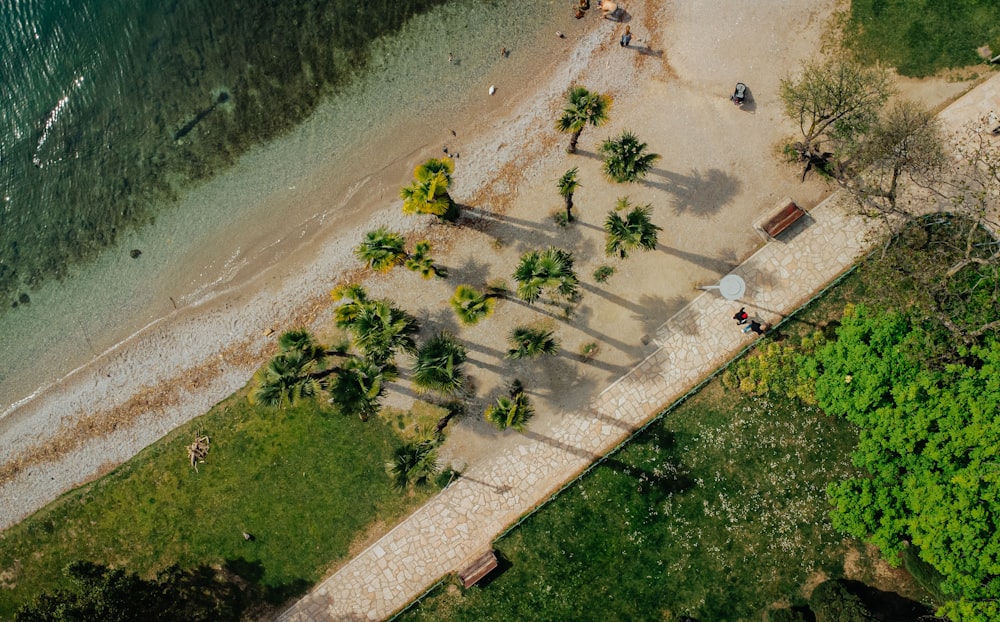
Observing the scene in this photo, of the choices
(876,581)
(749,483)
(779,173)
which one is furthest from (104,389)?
(876,581)

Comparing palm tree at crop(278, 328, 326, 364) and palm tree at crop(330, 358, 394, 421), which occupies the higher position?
palm tree at crop(278, 328, 326, 364)

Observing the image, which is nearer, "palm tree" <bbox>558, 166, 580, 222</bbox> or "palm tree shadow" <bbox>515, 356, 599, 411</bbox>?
"palm tree" <bbox>558, 166, 580, 222</bbox>

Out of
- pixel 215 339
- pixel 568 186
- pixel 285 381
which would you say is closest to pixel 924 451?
pixel 568 186

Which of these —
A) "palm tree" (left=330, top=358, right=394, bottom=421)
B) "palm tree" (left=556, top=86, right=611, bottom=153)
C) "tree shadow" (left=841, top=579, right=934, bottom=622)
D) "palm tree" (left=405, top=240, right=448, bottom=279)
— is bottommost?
"tree shadow" (left=841, top=579, right=934, bottom=622)

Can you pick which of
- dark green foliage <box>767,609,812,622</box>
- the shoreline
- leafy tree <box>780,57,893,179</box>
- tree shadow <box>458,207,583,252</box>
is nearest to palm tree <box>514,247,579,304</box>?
tree shadow <box>458,207,583,252</box>

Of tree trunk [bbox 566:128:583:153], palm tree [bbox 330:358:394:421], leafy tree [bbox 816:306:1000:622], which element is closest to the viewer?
leafy tree [bbox 816:306:1000:622]

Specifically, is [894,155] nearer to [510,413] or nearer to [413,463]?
[510,413]

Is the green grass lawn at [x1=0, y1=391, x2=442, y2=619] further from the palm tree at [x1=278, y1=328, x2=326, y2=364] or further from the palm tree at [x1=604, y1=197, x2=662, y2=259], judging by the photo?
the palm tree at [x1=604, y1=197, x2=662, y2=259]
